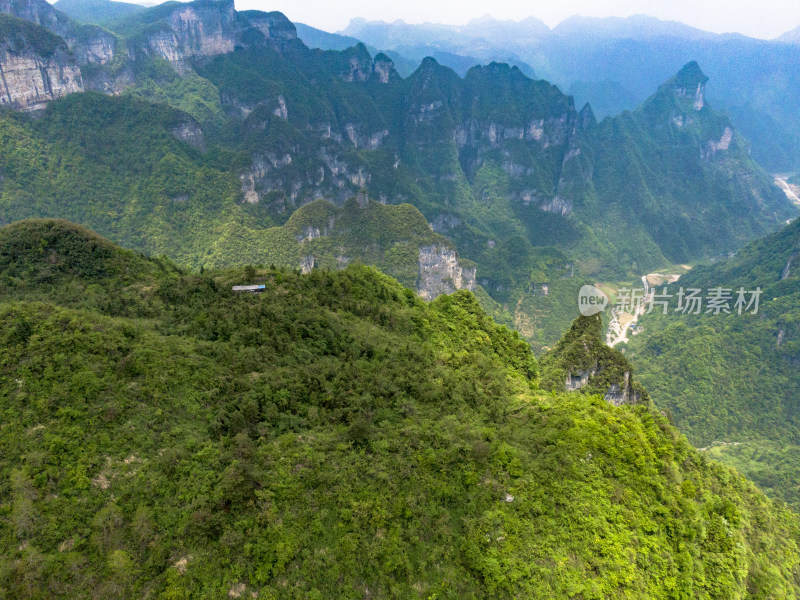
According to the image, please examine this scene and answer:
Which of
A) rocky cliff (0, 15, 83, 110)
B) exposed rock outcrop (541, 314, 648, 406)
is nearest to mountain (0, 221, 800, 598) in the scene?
exposed rock outcrop (541, 314, 648, 406)

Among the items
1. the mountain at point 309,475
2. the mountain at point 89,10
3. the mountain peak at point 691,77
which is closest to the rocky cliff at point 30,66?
the mountain at point 309,475

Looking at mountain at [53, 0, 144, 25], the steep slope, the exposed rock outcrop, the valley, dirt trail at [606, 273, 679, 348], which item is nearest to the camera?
the valley

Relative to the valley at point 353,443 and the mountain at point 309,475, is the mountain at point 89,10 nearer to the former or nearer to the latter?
the valley at point 353,443

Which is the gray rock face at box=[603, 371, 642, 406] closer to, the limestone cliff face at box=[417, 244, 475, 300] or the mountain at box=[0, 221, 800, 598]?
the mountain at box=[0, 221, 800, 598]

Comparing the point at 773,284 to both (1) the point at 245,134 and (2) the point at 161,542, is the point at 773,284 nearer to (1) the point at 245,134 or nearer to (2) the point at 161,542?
(2) the point at 161,542

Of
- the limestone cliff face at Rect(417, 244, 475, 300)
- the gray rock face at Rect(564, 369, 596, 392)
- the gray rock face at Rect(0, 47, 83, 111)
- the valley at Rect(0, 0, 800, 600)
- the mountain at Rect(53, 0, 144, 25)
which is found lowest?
the limestone cliff face at Rect(417, 244, 475, 300)

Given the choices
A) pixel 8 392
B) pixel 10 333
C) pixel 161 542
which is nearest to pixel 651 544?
pixel 161 542
